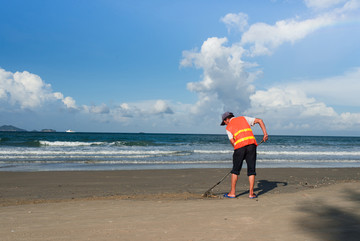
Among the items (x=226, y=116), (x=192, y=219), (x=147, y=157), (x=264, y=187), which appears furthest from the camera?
(x=147, y=157)

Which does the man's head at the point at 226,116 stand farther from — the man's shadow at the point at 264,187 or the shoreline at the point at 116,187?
the man's shadow at the point at 264,187

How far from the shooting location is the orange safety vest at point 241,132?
5301 mm

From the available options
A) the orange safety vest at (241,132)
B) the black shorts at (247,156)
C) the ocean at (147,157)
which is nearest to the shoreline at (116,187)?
the black shorts at (247,156)

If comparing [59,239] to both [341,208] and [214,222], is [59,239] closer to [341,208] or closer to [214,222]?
[214,222]

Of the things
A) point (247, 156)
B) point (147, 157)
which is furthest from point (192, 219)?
point (147, 157)

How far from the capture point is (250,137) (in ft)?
17.3

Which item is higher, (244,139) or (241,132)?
(241,132)

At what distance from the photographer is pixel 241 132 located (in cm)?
534

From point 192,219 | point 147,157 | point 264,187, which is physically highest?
point 192,219

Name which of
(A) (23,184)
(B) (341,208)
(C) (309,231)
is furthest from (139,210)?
(A) (23,184)

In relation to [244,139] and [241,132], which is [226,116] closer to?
[241,132]

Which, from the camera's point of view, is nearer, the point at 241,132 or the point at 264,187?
the point at 241,132

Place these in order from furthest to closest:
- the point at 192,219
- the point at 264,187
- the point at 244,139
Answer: the point at 264,187 → the point at 244,139 → the point at 192,219

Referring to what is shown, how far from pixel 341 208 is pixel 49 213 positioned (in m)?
4.30
